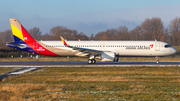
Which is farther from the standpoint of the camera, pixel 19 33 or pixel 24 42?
pixel 19 33

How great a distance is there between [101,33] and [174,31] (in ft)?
131

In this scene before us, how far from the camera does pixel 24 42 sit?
31.6m

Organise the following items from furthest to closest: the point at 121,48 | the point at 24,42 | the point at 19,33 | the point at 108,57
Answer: the point at 19,33 < the point at 24,42 < the point at 121,48 < the point at 108,57

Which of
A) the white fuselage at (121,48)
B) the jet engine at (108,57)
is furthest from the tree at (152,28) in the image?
the jet engine at (108,57)

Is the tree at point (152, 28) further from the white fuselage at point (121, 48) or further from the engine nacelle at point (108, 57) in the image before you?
the engine nacelle at point (108, 57)

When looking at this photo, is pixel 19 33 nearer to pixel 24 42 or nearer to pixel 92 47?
pixel 24 42

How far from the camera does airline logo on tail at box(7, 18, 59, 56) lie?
3133 cm

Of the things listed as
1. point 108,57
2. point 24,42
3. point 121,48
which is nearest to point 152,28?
point 121,48

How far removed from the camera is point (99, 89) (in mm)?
12109

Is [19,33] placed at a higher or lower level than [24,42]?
higher

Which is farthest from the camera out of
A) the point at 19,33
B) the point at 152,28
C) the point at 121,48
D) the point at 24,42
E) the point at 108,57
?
the point at 152,28

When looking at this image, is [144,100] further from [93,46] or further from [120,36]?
[120,36]

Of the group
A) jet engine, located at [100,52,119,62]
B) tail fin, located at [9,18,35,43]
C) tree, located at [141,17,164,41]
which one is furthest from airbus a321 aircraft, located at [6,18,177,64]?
tree, located at [141,17,164,41]

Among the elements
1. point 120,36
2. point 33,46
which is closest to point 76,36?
point 120,36
